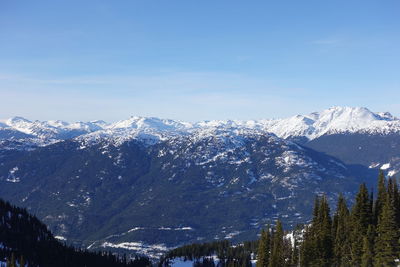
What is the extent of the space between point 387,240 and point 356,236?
12.7 m

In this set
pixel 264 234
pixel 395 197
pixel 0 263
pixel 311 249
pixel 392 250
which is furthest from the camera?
pixel 0 263

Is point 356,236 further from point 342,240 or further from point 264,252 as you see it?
point 264,252

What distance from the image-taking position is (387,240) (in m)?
106

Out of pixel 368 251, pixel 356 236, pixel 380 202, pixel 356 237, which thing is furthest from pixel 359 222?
pixel 368 251

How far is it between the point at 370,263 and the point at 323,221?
2647 centimetres

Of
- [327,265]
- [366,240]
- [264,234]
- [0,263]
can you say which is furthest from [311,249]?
[0,263]

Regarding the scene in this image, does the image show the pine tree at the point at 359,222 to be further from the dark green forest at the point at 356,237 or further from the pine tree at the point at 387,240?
the pine tree at the point at 387,240

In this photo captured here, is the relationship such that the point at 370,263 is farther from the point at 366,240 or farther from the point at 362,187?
the point at 362,187

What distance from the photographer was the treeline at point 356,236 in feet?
351

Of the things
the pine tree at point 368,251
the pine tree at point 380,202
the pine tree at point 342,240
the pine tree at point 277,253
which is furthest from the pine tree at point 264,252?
the pine tree at point 368,251

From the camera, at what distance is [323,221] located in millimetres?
135375

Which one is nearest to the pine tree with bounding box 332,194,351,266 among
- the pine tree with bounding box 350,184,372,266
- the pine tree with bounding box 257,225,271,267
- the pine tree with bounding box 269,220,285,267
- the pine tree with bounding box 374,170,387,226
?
the pine tree with bounding box 350,184,372,266

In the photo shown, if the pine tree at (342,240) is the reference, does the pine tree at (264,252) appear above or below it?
below

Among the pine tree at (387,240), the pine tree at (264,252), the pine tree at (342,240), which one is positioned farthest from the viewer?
the pine tree at (264,252)
